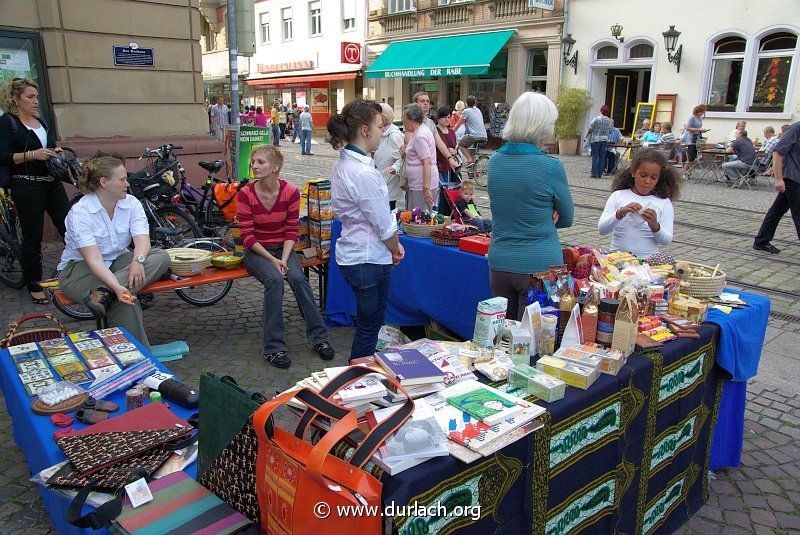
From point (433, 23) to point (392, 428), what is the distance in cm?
2485

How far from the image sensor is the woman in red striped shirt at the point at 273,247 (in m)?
4.49

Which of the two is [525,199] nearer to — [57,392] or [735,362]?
[735,362]

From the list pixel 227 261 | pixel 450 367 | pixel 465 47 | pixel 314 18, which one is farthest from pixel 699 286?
pixel 314 18

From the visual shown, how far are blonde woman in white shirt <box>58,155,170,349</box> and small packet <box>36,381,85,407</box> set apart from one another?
1179 millimetres

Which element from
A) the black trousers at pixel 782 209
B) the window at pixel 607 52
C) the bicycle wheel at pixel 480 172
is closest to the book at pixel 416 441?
the black trousers at pixel 782 209

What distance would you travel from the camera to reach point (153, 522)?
1826 mm

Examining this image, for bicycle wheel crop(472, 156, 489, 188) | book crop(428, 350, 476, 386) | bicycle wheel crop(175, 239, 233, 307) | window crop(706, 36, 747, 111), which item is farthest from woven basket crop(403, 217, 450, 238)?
window crop(706, 36, 747, 111)

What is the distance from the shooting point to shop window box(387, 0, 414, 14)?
25.5m

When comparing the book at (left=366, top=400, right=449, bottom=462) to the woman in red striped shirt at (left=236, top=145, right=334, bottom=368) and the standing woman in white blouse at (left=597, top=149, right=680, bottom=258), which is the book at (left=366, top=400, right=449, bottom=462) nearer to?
the standing woman in white blouse at (left=597, top=149, right=680, bottom=258)

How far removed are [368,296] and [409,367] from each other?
1619 mm

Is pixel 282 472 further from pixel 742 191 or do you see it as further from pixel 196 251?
pixel 742 191

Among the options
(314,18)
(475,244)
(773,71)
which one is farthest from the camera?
(314,18)

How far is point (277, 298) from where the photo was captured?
4477 millimetres

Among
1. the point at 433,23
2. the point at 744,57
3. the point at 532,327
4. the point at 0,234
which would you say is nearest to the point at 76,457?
the point at 532,327
